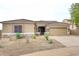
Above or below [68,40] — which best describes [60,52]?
below

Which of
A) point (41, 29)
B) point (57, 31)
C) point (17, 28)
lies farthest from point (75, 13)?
point (17, 28)

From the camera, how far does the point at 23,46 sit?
17.3ft

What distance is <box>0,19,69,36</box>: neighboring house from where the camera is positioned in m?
5.30

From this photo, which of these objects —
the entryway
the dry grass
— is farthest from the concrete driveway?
the entryway

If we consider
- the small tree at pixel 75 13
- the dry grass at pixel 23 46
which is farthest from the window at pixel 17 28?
the small tree at pixel 75 13

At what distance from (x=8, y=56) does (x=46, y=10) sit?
3.14ft

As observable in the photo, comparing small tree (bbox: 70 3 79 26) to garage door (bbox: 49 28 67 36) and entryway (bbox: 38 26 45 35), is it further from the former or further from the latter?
entryway (bbox: 38 26 45 35)

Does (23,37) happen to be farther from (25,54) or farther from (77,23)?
(77,23)

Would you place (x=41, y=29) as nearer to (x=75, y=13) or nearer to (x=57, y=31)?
(x=57, y=31)

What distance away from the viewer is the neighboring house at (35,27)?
5301 mm

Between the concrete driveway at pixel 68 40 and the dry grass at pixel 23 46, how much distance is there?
68 millimetres

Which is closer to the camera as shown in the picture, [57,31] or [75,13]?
[75,13]

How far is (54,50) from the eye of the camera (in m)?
5.25

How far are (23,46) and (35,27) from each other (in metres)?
0.37
